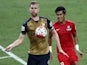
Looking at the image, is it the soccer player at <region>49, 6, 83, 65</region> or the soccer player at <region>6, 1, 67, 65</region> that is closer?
the soccer player at <region>6, 1, 67, 65</region>

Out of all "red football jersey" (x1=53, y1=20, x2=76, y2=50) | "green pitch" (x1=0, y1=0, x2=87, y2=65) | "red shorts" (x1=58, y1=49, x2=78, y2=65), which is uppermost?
"red football jersey" (x1=53, y1=20, x2=76, y2=50)

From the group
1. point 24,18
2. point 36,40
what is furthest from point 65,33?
point 24,18

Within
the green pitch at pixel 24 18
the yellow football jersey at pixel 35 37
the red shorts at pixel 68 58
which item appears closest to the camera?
the yellow football jersey at pixel 35 37

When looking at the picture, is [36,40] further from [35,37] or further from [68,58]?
[68,58]

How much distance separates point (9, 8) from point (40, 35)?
39.8ft

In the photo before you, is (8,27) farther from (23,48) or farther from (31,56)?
(31,56)

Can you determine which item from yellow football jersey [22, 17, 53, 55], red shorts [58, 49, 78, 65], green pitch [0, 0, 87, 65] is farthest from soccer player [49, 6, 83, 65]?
green pitch [0, 0, 87, 65]

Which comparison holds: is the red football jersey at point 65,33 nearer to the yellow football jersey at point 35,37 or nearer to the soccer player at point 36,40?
the soccer player at point 36,40

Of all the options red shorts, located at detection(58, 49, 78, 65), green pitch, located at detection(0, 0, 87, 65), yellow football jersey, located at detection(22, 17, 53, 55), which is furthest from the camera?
green pitch, located at detection(0, 0, 87, 65)

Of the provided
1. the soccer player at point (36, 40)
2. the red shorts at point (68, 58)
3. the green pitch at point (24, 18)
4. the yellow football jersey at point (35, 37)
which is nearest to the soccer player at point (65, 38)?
→ the red shorts at point (68, 58)

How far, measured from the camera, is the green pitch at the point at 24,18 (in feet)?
46.5

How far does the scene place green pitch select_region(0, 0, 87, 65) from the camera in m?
14.2

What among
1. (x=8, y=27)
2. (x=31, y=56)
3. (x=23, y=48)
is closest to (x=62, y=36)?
(x=31, y=56)

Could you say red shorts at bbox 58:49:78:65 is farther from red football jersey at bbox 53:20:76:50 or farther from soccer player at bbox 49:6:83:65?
red football jersey at bbox 53:20:76:50
